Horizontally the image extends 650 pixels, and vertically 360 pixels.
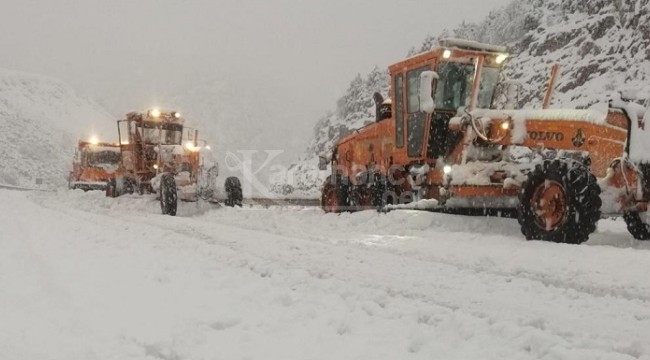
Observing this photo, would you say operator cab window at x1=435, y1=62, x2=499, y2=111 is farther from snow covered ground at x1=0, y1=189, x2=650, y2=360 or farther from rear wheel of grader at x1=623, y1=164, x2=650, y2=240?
snow covered ground at x1=0, y1=189, x2=650, y2=360

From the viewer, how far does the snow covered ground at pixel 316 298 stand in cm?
290

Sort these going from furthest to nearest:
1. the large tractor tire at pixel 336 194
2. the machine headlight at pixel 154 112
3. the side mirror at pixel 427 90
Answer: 1. the machine headlight at pixel 154 112
2. the large tractor tire at pixel 336 194
3. the side mirror at pixel 427 90

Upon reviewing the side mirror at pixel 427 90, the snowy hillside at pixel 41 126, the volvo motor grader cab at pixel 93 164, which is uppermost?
the snowy hillside at pixel 41 126

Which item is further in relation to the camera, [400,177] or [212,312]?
[400,177]

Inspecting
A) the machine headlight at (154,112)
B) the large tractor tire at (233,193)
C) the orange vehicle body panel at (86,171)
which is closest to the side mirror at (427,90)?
the large tractor tire at (233,193)

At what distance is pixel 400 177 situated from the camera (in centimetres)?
1099

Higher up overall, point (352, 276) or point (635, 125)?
point (635, 125)

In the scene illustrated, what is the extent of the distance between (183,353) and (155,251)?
3.41 meters

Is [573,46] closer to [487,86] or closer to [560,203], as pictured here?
[487,86]

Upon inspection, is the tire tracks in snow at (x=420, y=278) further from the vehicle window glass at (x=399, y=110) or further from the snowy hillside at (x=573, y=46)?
the snowy hillside at (x=573, y=46)

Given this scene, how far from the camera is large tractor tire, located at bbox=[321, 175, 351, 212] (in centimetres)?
1224

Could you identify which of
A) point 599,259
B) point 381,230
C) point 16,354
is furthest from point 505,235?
point 16,354

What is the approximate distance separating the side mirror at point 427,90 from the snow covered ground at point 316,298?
2.93 metres

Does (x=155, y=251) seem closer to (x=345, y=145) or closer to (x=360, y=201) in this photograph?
(x=360, y=201)
